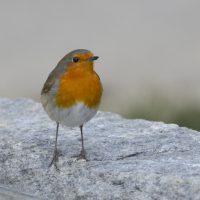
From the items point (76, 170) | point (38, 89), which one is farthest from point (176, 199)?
point (38, 89)

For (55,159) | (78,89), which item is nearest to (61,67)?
(78,89)

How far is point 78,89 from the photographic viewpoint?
611 cm

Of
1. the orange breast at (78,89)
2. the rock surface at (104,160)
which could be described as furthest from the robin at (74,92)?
the rock surface at (104,160)

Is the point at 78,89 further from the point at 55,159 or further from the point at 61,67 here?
the point at 55,159

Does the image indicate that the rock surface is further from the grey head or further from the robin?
the grey head

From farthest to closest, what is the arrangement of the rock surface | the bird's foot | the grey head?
the grey head < the bird's foot < the rock surface

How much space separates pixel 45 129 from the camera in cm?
688

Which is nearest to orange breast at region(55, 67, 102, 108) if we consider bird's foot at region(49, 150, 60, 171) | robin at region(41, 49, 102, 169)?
robin at region(41, 49, 102, 169)

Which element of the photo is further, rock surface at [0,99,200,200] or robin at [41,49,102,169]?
robin at [41,49,102,169]

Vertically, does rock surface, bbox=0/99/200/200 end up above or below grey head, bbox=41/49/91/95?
below

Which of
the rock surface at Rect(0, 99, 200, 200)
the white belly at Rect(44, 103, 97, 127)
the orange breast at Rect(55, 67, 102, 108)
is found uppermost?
the orange breast at Rect(55, 67, 102, 108)

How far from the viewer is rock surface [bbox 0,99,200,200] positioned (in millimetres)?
5625

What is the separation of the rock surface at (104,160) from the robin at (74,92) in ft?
0.48

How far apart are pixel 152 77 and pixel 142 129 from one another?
3.99 m
